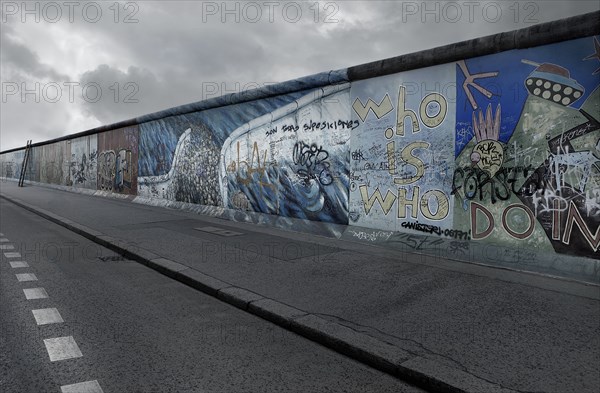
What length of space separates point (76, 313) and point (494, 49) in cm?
634

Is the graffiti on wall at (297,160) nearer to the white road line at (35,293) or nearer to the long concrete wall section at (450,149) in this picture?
the long concrete wall section at (450,149)

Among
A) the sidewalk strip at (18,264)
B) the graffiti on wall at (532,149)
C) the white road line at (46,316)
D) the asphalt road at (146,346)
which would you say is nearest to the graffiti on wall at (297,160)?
the graffiti on wall at (532,149)

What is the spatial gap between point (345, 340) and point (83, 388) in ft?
6.58

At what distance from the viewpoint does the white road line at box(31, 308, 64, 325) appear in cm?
424

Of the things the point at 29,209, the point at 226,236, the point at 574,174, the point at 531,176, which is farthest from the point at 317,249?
the point at 29,209

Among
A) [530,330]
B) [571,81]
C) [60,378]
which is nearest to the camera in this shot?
[60,378]

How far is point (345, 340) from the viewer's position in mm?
3691

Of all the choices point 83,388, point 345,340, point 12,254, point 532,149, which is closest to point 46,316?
point 83,388

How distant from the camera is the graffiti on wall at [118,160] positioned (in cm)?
1817

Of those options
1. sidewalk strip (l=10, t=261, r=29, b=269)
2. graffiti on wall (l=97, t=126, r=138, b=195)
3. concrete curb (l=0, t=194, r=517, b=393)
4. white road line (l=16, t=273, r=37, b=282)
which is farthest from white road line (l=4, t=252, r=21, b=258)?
graffiti on wall (l=97, t=126, r=138, b=195)

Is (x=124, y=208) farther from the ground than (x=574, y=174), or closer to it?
closer to it

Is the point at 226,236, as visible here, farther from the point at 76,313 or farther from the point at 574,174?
the point at 574,174

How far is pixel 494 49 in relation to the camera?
623 cm

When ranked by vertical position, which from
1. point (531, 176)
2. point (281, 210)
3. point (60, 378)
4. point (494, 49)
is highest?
point (494, 49)
